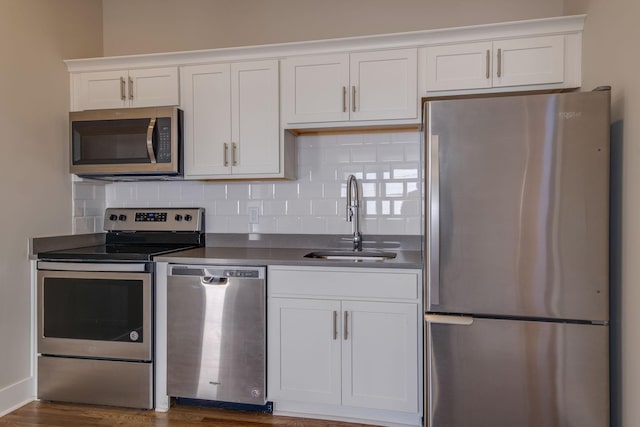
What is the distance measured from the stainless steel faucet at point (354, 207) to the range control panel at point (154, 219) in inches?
41.0

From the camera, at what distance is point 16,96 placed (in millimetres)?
2400

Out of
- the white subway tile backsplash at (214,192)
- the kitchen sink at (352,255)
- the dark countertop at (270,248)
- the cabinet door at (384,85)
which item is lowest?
the kitchen sink at (352,255)

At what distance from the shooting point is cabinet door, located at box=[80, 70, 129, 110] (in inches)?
107

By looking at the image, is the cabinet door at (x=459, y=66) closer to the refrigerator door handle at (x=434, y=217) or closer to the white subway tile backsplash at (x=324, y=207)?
the refrigerator door handle at (x=434, y=217)

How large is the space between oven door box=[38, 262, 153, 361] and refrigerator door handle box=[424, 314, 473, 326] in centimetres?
149

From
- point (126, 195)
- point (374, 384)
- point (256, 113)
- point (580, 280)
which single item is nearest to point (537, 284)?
point (580, 280)

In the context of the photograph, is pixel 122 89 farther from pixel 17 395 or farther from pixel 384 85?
pixel 17 395

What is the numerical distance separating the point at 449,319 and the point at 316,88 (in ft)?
4.79

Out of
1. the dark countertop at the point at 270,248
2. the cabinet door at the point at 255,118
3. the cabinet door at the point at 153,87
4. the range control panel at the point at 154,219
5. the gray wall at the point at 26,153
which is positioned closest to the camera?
the dark countertop at the point at 270,248

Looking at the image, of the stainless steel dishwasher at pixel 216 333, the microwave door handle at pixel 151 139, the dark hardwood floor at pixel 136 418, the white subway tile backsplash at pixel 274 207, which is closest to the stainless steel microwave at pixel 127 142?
the microwave door handle at pixel 151 139

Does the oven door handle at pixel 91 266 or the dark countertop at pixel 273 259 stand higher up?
the dark countertop at pixel 273 259

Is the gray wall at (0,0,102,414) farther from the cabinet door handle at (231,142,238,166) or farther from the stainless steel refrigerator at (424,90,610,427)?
the stainless steel refrigerator at (424,90,610,427)

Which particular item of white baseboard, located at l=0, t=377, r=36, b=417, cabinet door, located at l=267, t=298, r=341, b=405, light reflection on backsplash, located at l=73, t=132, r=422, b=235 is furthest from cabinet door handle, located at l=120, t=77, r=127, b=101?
white baseboard, located at l=0, t=377, r=36, b=417

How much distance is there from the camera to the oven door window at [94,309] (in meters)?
2.36
